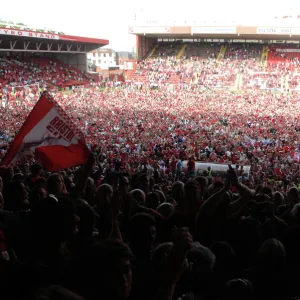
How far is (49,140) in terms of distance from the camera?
15.6 ft

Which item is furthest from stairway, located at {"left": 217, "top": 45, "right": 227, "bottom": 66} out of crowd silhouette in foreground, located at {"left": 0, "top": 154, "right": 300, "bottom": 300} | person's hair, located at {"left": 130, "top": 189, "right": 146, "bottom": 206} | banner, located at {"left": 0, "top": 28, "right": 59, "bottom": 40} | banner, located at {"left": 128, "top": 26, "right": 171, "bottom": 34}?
crowd silhouette in foreground, located at {"left": 0, "top": 154, "right": 300, "bottom": 300}

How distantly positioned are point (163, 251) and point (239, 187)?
131cm

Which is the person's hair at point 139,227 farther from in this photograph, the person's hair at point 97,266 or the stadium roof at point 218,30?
the stadium roof at point 218,30

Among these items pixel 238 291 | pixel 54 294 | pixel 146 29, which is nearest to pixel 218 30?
pixel 146 29

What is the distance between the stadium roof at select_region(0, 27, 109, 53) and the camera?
1310 inches

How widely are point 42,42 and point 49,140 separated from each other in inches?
1463

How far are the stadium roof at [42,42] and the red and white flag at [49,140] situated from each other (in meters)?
28.9

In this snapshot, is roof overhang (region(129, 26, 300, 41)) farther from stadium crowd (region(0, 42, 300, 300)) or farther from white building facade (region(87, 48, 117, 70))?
white building facade (region(87, 48, 117, 70))

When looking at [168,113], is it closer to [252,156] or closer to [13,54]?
[252,156]

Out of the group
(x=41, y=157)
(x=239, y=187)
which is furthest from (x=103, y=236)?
(x=41, y=157)

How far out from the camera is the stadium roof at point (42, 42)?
3328cm

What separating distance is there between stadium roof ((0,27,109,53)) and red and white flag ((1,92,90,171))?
28855 mm

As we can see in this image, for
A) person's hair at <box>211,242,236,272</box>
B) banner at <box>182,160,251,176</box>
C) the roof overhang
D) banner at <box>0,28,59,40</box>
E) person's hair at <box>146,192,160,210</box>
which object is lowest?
banner at <box>182,160,251,176</box>

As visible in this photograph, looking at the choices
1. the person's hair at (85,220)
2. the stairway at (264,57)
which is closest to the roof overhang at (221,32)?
the stairway at (264,57)
